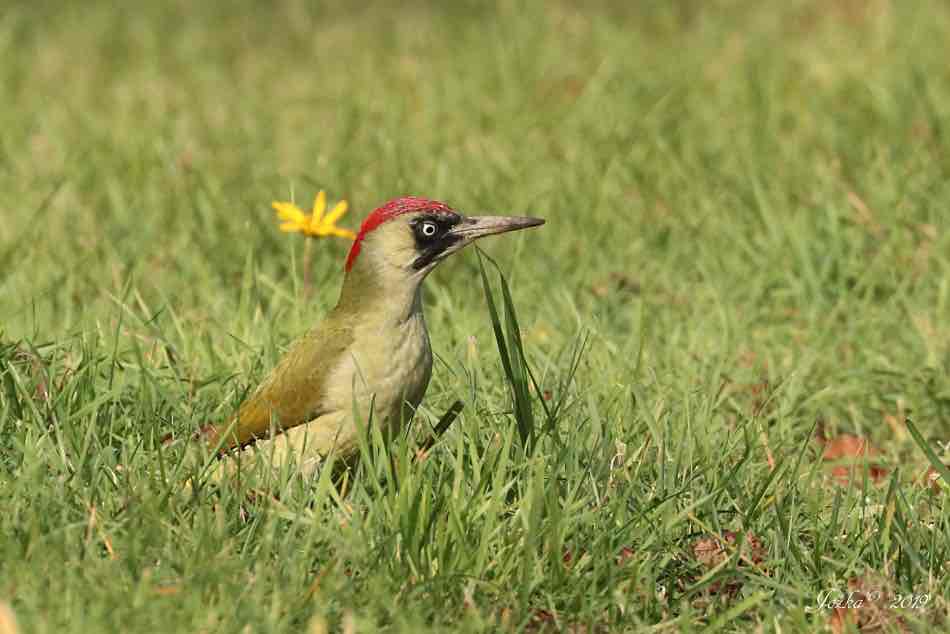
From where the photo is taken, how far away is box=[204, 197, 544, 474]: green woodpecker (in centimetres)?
437

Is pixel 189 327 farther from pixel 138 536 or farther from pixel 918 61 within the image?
pixel 918 61

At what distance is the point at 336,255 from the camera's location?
21.1 ft

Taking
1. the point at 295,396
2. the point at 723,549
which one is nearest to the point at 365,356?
the point at 295,396

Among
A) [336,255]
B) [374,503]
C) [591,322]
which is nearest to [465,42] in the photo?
[336,255]

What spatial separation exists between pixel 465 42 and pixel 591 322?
386 centimetres

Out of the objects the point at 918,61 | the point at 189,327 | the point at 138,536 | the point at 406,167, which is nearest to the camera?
the point at 138,536

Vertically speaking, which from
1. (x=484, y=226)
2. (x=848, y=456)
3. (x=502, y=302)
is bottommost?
(x=848, y=456)

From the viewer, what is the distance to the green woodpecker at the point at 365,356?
437cm

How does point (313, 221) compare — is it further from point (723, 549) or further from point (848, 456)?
point (723, 549)

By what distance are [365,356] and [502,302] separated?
1.76m

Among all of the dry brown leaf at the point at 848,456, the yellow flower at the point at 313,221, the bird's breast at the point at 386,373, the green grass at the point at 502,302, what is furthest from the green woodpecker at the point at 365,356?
the dry brown leaf at the point at 848,456

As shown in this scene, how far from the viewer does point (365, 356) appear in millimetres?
4414

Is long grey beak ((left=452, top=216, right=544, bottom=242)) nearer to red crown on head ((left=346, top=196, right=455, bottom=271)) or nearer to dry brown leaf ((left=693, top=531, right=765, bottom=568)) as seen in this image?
red crown on head ((left=346, top=196, right=455, bottom=271))

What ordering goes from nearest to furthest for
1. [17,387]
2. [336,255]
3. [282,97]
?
[17,387] → [336,255] → [282,97]
